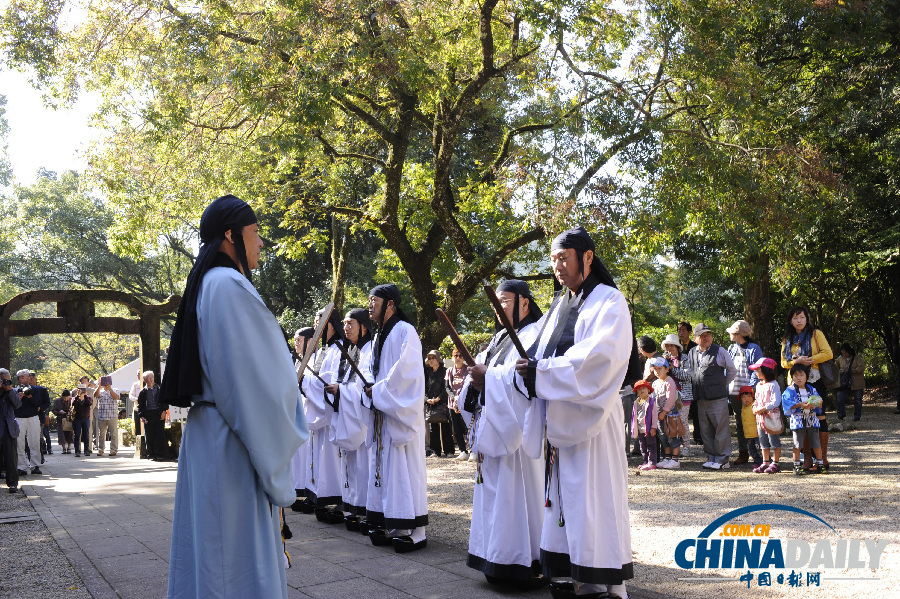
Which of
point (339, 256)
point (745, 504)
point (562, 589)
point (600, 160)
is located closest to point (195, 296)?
point (562, 589)

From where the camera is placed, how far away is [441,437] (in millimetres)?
14773

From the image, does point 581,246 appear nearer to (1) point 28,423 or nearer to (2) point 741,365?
(2) point 741,365

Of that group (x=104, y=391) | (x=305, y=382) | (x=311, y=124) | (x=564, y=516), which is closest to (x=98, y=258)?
(x=104, y=391)

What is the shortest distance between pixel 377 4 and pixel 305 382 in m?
6.17

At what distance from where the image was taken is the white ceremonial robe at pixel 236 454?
291 cm

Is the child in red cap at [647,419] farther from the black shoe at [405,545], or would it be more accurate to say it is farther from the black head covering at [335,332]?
the black shoe at [405,545]

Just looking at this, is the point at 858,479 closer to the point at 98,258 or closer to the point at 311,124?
the point at 311,124

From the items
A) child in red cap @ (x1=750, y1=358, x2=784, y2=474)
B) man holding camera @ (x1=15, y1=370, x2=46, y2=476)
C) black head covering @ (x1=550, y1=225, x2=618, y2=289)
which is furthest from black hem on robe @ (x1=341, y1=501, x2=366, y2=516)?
man holding camera @ (x1=15, y1=370, x2=46, y2=476)

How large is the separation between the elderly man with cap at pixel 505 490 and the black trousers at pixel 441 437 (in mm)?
9319

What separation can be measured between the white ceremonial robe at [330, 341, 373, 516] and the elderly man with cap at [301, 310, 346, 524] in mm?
352

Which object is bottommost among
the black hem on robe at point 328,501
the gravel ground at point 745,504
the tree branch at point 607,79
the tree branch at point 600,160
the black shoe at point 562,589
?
the gravel ground at point 745,504

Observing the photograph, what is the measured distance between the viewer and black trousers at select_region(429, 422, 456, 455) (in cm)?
1466

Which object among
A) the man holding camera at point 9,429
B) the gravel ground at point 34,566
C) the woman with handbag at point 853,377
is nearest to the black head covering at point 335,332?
the gravel ground at point 34,566

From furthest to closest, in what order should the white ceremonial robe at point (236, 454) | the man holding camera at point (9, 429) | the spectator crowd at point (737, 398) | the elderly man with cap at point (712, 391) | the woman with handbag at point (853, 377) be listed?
the woman with handbag at point (853, 377) → the man holding camera at point (9, 429) → the elderly man with cap at point (712, 391) → the spectator crowd at point (737, 398) → the white ceremonial robe at point (236, 454)
